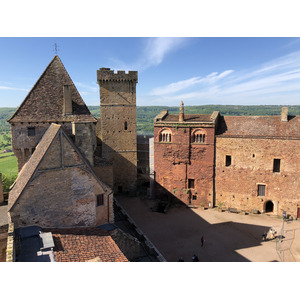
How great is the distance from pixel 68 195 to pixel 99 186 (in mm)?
2059

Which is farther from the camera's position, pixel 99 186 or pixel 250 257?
pixel 250 257

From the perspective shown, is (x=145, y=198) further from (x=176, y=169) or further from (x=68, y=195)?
(x=68, y=195)

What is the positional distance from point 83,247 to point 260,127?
23651 mm

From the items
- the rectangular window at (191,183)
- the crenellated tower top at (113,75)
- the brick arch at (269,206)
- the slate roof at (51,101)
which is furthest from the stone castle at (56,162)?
the brick arch at (269,206)

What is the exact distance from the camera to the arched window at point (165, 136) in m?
29.4

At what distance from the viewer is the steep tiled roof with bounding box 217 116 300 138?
2584 centimetres

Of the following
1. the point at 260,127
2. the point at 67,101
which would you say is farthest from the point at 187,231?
the point at 67,101

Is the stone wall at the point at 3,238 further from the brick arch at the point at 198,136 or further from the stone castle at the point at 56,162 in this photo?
the brick arch at the point at 198,136

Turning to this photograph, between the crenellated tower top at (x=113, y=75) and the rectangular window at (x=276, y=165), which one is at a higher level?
the crenellated tower top at (x=113, y=75)

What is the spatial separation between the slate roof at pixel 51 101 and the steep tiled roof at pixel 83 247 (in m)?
8.36

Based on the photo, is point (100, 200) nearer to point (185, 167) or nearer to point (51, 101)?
point (51, 101)

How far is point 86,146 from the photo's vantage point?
16.2 meters

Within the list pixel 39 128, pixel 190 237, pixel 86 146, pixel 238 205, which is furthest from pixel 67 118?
pixel 238 205

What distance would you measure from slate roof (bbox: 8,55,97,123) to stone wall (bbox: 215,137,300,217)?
1681 centimetres
